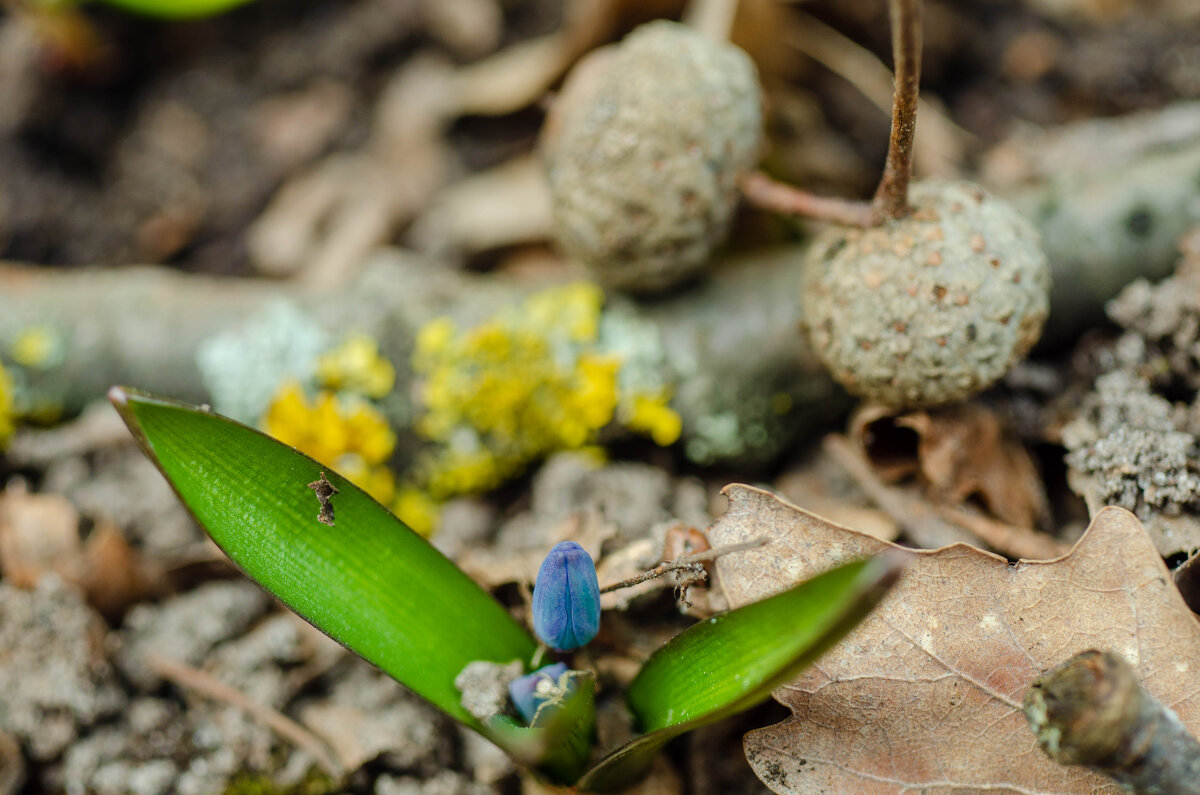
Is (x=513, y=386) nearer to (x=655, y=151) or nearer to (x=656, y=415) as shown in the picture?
(x=656, y=415)

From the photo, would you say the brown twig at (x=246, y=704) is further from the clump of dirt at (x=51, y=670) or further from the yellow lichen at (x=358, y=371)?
the yellow lichen at (x=358, y=371)

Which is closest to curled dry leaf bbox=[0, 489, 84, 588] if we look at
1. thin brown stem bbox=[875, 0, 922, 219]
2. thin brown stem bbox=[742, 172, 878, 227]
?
thin brown stem bbox=[742, 172, 878, 227]

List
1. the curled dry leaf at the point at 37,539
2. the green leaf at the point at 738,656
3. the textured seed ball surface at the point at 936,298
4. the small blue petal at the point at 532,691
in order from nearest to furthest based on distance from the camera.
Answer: the green leaf at the point at 738,656 < the small blue petal at the point at 532,691 < the textured seed ball surface at the point at 936,298 < the curled dry leaf at the point at 37,539

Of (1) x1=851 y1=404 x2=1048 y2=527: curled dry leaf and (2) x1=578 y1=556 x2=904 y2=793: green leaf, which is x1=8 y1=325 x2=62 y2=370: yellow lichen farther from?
(1) x1=851 y1=404 x2=1048 y2=527: curled dry leaf

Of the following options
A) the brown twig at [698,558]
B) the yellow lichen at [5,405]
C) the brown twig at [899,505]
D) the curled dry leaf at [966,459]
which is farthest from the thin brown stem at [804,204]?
the yellow lichen at [5,405]

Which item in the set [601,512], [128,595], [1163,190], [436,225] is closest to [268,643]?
[128,595]

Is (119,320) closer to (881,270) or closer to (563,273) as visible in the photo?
(563,273)
